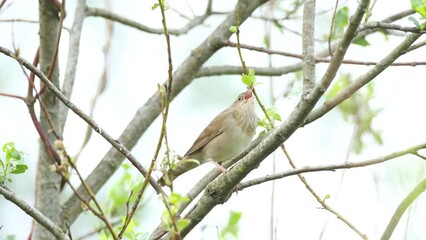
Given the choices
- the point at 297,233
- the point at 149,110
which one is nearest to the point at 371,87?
the point at 297,233

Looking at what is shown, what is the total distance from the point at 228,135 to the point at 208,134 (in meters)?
0.27

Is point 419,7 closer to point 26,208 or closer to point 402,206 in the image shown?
point 402,206

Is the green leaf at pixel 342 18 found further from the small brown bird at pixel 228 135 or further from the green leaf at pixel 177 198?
the green leaf at pixel 177 198

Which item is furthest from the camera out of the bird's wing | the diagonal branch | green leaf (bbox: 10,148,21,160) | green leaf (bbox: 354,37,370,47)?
the bird's wing

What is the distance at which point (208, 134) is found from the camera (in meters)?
5.82

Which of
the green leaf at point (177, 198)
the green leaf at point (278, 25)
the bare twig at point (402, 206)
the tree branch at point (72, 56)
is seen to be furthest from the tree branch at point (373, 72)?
the green leaf at point (278, 25)

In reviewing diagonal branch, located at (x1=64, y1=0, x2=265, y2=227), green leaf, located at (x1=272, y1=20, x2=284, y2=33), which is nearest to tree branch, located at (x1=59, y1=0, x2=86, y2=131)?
diagonal branch, located at (x1=64, y1=0, x2=265, y2=227)

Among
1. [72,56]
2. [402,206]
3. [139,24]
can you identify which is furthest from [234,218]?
[402,206]

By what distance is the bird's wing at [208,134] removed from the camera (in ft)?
18.8

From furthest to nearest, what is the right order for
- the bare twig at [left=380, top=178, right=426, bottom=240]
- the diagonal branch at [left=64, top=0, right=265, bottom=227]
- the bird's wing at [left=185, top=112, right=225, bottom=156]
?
the bird's wing at [left=185, top=112, right=225, bottom=156], the diagonal branch at [left=64, top=0, right=265, bottom=227], the bare twig at [left=380, top=178, right=426, bottom=240]

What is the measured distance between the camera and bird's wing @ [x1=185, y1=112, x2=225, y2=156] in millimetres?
5742

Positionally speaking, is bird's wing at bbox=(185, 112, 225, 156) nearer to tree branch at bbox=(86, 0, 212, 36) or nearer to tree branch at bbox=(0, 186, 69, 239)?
tree branch at bbox=(86, 0, 212, 36)

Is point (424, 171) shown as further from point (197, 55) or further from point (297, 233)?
point (197, 55)

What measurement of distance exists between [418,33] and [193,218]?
1.17 meters
